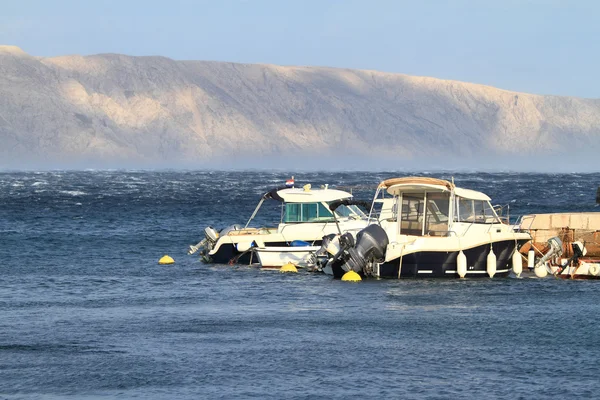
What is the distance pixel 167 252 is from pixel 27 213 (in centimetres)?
3297

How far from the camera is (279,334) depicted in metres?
27.3

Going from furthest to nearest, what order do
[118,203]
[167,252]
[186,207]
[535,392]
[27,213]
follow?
1. [118,203]
2. [186,207]
3. [27,213]
4. [167,252]
5. [535,392]

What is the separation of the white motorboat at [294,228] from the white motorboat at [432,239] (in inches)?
141

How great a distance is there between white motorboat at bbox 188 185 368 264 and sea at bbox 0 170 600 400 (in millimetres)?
958

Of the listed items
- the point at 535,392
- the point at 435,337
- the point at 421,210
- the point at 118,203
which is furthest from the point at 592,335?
the point at 118,203

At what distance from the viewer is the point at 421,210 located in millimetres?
37719

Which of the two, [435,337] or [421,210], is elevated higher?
[421,210]

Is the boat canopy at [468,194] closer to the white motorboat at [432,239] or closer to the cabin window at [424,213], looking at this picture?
the white motorboat at [432,239]

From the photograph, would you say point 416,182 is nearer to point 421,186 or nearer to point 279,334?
point 421,186

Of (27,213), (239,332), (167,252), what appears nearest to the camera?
(239,332)

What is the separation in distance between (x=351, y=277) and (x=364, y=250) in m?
0.96

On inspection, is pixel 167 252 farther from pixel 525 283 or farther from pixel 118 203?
pixel 118 203

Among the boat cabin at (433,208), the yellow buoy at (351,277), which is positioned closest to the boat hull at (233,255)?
the yellow buoy at (351,277)

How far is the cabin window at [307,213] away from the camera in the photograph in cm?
4275
